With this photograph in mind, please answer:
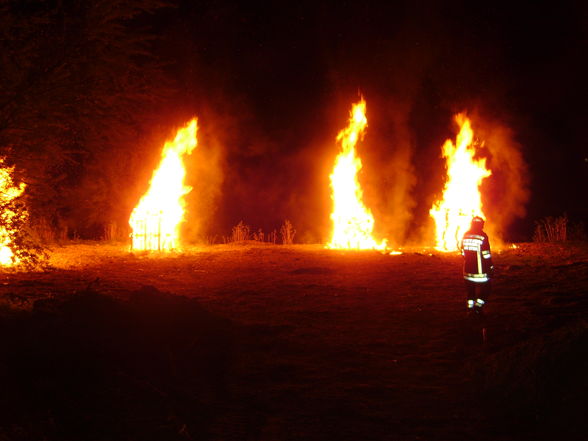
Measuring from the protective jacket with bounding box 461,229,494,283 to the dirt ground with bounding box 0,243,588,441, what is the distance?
69 cm

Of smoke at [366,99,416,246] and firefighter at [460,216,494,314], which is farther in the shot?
smoke at [366,99,416,246]

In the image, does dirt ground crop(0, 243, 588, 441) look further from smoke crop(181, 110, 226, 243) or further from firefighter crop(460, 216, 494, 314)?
smoke crop(181, 110, 226, 243)

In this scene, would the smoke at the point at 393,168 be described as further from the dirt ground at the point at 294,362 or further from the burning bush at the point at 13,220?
the burning bush at the point at 13,220

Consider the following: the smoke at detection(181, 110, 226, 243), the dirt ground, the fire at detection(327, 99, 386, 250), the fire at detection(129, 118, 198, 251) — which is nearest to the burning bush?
the dirt ground

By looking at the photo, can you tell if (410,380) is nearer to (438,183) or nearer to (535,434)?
(535,434)

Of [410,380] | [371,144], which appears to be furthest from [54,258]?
[371,144]

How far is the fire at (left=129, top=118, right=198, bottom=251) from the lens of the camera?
19234 mm

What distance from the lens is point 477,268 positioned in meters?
9.73

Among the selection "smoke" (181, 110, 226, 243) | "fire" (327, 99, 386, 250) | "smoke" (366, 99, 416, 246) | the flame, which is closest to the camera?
the flame

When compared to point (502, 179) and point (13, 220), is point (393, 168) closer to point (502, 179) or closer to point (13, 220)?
point (502, 179)

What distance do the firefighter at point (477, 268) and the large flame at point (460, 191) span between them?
371 inches

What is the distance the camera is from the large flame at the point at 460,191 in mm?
19312

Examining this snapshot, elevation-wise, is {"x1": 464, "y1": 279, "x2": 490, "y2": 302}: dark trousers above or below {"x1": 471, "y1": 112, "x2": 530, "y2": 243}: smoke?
below

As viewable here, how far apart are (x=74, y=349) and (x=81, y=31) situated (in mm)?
6055
